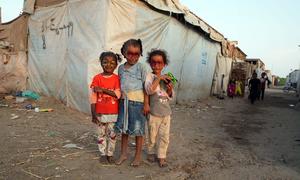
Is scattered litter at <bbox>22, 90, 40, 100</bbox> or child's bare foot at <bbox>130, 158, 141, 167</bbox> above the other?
scattered litter at <bbox>22, 90, 40, 100</bbox>

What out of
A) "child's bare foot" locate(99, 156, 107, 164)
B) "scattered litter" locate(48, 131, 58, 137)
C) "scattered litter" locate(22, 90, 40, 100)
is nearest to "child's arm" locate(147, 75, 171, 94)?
"child's bare foot" locate(99, 156, 107, 164)

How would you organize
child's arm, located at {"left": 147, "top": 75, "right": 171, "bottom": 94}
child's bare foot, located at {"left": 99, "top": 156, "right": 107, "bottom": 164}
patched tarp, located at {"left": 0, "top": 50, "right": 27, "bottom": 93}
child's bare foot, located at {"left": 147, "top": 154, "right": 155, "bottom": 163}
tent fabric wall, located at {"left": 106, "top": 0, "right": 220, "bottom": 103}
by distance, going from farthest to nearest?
1. patched tarp, located at {"left": 0, "top": 50, "right": 27, "bottom": 93}
2. tent fabric wall, located at {"left": 106, "top": 0, "right": 220, "bottom": 103}
3. child's bare foot, located at {"left": 147, "top": 154, "right": 155, "bottom": 163}
4. child's bare foot, located at {"left": 99, "top": 156, "right": 107, "bottom": 164}
5. child's arm, located at {"left": 147, "top": 75, "right": 171, "bottom": 94}

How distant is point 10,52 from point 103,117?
711 cm

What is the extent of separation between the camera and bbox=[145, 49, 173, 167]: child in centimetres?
334

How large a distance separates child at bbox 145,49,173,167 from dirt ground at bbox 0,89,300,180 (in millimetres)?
326

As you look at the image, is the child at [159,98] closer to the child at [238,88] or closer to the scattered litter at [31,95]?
the scattered litter at [31,95]

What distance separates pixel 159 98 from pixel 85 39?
3.87m

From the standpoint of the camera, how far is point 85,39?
6730mm

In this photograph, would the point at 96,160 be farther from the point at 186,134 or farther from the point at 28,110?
the point at 28,110

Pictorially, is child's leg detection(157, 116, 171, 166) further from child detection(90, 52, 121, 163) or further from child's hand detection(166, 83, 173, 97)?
child detection(90, 52, 121, 163)

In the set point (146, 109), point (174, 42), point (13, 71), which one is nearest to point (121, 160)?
point (146, 109)

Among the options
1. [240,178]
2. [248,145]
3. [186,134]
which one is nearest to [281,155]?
[248,145]

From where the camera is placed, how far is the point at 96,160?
360 cm

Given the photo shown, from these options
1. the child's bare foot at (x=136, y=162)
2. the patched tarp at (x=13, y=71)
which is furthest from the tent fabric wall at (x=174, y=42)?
the patched tarp at (x=13, y=71)
